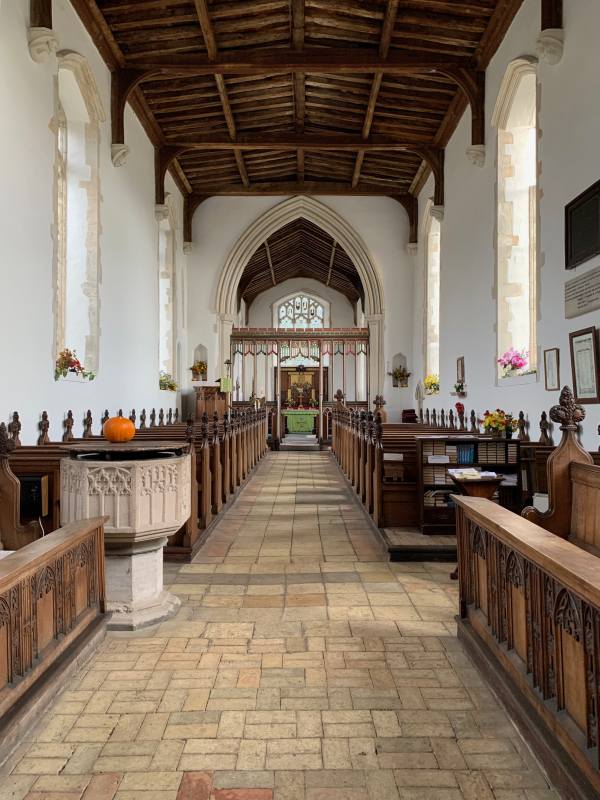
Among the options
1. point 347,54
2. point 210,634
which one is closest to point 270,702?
point 210,634

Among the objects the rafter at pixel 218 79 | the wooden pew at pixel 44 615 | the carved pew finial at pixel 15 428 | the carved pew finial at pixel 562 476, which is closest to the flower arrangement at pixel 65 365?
the carved pew finial at pixel 15 428

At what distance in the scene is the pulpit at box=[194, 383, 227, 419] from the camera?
11.5 m

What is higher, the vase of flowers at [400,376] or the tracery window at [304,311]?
the tracery window at [304,311]

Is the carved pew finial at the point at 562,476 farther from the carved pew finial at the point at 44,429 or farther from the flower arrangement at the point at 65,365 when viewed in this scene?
the flower arrangement at the point at 65,365

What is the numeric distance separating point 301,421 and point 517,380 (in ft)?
33.0

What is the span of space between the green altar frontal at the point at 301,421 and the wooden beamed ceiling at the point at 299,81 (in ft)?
19.6

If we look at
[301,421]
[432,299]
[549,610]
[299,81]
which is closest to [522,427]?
[549,610]

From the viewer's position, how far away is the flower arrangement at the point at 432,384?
36.6ft

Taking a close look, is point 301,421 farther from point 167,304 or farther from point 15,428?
point 15,428

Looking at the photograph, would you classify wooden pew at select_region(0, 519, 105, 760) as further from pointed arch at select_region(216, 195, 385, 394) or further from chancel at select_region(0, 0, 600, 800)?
pointed arch at select_region(216, 195, 385, 394)

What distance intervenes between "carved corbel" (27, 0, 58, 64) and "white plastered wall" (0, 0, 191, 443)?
0.06 m

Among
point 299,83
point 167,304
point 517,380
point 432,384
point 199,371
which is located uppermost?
point 299,83

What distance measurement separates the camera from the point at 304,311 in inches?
885

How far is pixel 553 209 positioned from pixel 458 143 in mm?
4331
